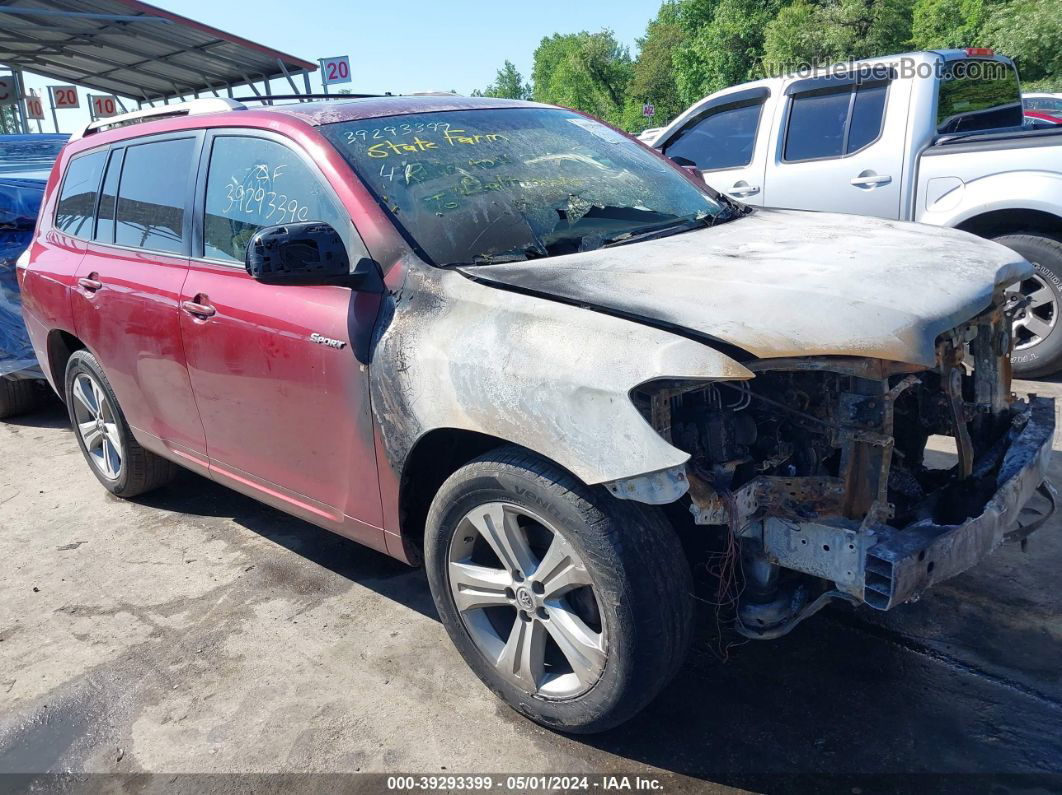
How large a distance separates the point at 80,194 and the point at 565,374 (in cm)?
360

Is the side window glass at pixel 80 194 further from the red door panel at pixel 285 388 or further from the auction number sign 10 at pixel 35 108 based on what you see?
the auction number sign 10 at pixel 35 108

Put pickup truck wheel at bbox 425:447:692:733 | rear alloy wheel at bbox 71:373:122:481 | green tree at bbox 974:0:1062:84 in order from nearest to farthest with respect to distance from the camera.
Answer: pickup truck wheel at bbox 425:447:692:733 → rear alloy wheel at bbox 71:373:122:481 → green tree at bbox 974:0:1062:84

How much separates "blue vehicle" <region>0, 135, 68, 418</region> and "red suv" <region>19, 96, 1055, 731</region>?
2.99 meters

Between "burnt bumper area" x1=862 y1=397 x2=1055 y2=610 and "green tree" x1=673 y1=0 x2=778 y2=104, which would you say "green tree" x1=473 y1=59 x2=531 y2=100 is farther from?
"burnt bumper area" x1=862 y1=397 x2=1055 y2=610

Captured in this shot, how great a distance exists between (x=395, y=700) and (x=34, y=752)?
1.18 m

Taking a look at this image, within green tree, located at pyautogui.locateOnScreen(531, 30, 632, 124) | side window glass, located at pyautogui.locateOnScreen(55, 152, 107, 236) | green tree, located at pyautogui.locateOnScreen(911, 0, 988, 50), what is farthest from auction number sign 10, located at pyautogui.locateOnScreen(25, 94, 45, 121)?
green tree, located at pyautogui.locateOnScreen(531, 30, 632, 124)

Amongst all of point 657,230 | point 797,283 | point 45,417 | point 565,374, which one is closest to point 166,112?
point 657,230

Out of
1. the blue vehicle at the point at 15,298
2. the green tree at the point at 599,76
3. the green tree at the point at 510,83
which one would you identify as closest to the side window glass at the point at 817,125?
the blue vehicle at the point at 15,298

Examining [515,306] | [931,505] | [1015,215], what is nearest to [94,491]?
[515,306]

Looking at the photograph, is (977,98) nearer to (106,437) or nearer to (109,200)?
(109,200)

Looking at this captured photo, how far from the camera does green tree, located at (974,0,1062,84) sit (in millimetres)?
28906

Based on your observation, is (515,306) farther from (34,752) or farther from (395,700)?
(34,752)

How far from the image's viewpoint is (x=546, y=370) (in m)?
2.24

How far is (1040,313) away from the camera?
5258 mm
